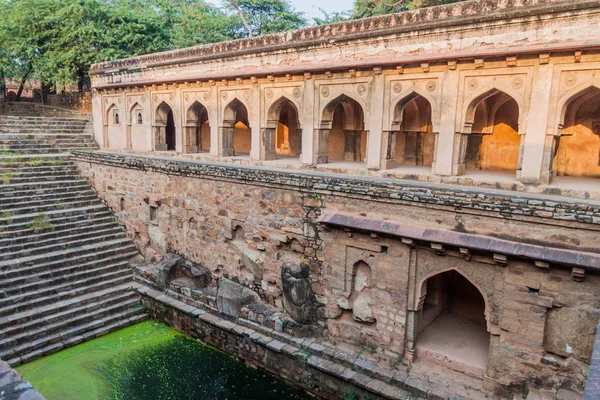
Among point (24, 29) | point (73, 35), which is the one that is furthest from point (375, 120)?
point (24, 29)

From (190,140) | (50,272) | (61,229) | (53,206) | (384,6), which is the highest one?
(384,6)

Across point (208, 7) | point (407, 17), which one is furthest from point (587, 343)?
point (208, 7)

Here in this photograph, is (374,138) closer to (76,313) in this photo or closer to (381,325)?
(381,325)

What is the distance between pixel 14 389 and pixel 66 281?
800cm

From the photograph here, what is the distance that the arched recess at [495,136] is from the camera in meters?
9.58

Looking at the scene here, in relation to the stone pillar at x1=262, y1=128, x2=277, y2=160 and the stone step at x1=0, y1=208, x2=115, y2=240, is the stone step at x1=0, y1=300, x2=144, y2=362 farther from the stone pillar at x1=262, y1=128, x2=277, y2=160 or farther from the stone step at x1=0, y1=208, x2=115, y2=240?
the stone pillar at x1=262, y1=128, x2=277, y2=160

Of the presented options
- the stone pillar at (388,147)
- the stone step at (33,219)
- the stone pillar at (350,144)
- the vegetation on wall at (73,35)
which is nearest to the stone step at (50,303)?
the stone step at (33,219)

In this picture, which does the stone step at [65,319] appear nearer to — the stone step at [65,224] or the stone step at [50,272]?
the stone step at [50,272]

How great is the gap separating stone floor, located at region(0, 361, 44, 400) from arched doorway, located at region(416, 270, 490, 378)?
5608 mm

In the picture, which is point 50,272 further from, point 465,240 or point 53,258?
point 465,240

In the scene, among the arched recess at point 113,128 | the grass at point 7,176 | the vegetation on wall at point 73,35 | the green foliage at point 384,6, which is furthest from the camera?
the vegetation on wall at point 73,35

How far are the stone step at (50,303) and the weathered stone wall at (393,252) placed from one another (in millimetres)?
1880

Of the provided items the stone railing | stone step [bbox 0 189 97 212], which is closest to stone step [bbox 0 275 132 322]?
stone step [bbox 0 189 97 212]

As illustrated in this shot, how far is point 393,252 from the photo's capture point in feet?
23.2
